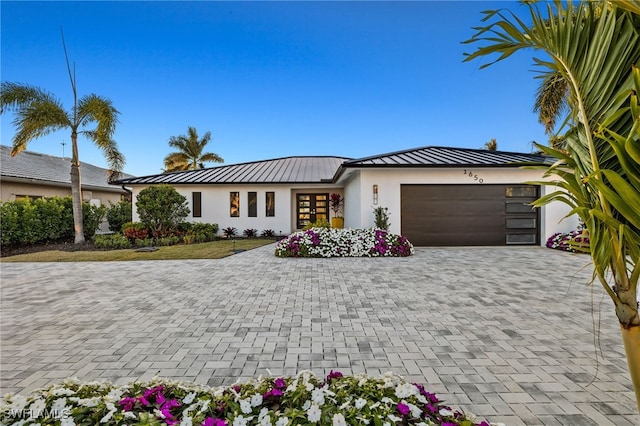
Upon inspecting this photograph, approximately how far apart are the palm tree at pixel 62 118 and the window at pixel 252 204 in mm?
6587

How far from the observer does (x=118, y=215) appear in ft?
53.3

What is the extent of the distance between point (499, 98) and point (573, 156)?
43.5 feet

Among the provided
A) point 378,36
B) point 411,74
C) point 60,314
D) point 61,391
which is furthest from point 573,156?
point 411,74

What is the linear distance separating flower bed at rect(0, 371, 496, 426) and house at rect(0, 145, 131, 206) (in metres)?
16.2

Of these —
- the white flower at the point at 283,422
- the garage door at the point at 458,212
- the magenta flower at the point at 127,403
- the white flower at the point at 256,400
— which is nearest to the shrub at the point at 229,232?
the garage door at the point at 458,212

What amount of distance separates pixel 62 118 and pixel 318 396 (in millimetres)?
15364

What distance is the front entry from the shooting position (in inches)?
655

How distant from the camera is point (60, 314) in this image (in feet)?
14.1

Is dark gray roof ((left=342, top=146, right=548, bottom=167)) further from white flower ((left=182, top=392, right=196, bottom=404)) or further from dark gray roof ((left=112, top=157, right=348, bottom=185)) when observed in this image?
white flower ((left=182, top=392, right=196, bottom=404))

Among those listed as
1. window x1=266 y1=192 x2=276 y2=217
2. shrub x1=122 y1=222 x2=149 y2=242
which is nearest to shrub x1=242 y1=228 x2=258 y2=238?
window x1=266 y1=192 x2=276 y2=217

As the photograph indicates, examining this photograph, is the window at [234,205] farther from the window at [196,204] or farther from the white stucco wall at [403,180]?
the white stucco wall at [403,180]

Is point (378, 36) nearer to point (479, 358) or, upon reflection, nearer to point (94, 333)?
point (479, 358)

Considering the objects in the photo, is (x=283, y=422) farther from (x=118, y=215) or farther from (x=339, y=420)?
(x=118, y=215)

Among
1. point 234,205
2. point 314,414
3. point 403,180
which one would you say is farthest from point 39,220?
point 314,414
